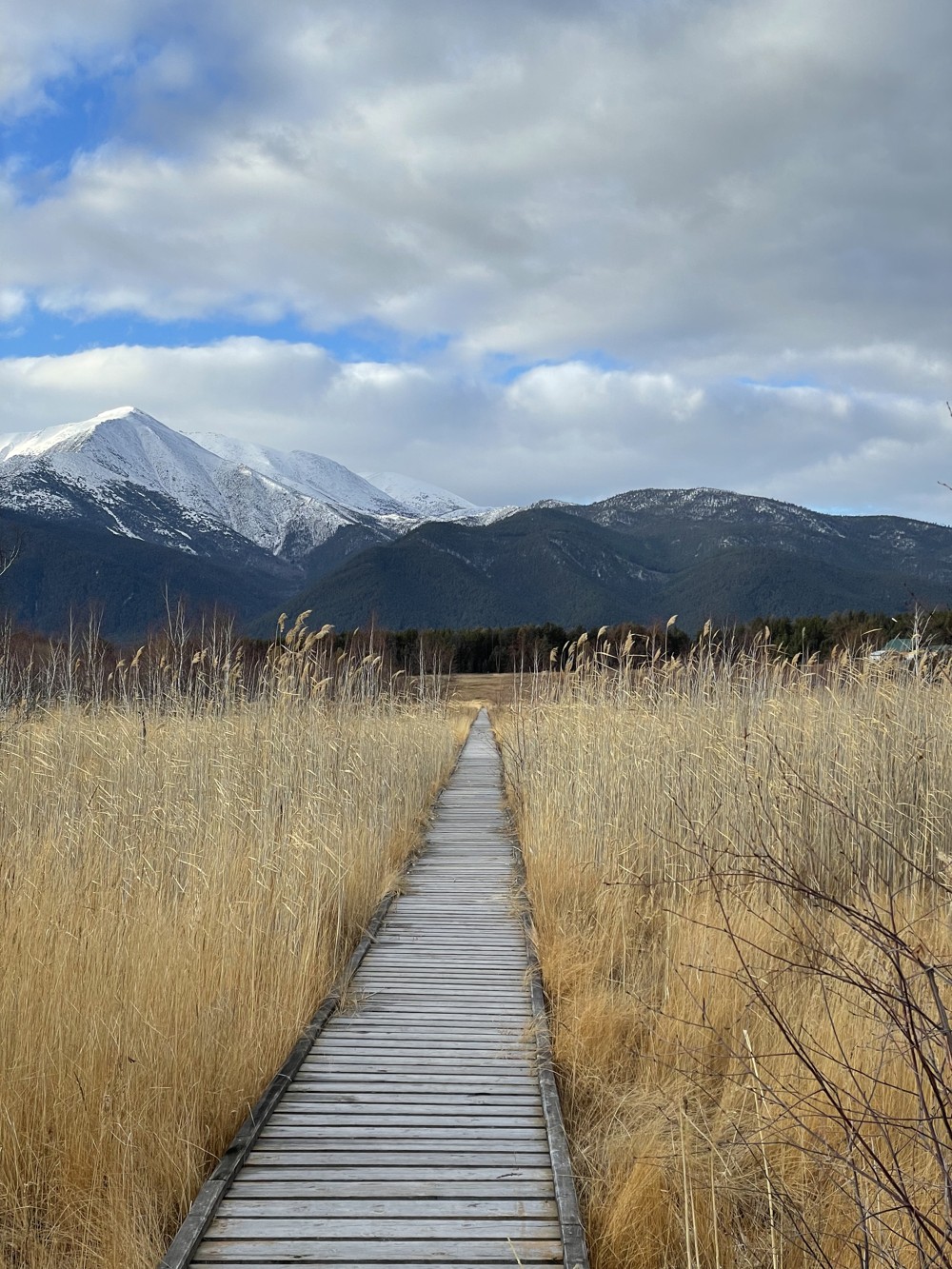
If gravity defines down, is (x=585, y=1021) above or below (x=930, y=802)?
below

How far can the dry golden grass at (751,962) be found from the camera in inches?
100

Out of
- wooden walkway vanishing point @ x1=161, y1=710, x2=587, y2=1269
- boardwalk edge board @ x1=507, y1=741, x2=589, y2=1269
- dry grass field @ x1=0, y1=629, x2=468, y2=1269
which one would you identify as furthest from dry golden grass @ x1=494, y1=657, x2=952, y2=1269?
dry grass field @ x1=0, y1=629, x2=468, y2=1269

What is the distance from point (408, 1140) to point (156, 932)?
5.27ft

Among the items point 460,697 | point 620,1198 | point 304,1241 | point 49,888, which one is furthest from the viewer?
point 460,697

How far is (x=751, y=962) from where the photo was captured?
4723 mm

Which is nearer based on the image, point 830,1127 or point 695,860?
point 830,1127

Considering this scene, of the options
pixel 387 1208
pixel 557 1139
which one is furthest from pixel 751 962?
pixel 387 1208

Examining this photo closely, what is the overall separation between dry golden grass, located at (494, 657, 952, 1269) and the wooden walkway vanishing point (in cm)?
22

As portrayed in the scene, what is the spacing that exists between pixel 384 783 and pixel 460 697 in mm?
31185

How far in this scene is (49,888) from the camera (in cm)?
508

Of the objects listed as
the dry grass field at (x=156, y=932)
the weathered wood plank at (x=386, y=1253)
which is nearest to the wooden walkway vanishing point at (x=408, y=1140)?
the weathered wood plank at (x=386, y=1253)

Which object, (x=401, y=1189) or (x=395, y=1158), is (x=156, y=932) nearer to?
(x=395, y=1158)

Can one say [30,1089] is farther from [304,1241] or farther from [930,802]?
[930,802]

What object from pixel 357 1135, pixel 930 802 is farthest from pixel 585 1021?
pixel 930 802
